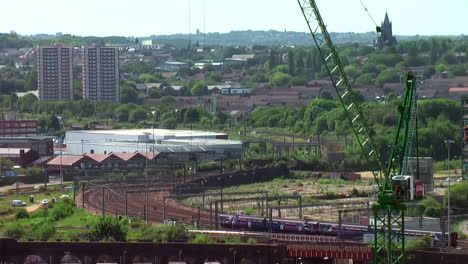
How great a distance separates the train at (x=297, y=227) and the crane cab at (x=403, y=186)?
335 inches

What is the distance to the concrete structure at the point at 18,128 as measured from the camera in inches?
2980

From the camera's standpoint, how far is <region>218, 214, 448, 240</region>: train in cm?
3878

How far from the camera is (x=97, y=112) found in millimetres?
95375

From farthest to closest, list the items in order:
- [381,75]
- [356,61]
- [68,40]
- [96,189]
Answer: [68,40] → [356,61] → [381,75] → [96,189]

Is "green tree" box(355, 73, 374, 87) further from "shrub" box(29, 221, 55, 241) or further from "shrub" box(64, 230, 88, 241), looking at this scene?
"shrub" box(64, 230, 88, 241)

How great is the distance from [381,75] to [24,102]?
2832 centimetres

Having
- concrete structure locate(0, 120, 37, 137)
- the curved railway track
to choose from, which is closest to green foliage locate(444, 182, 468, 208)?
the curved railway track

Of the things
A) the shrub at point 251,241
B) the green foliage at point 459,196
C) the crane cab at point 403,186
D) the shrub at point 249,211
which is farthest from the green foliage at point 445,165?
the crane cab at point 403,186

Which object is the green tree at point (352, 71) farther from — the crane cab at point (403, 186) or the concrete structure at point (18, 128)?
the crane cab at point (403, 186)

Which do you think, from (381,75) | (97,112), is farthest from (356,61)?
(97,112)

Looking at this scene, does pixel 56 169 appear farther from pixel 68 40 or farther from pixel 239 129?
pixel 68 40

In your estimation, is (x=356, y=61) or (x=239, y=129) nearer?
(x=239, y=129)

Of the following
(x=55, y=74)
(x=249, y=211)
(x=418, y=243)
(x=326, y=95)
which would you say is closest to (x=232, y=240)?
(x=418, y=243)

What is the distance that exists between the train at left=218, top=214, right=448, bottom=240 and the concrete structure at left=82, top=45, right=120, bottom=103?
216 ft
